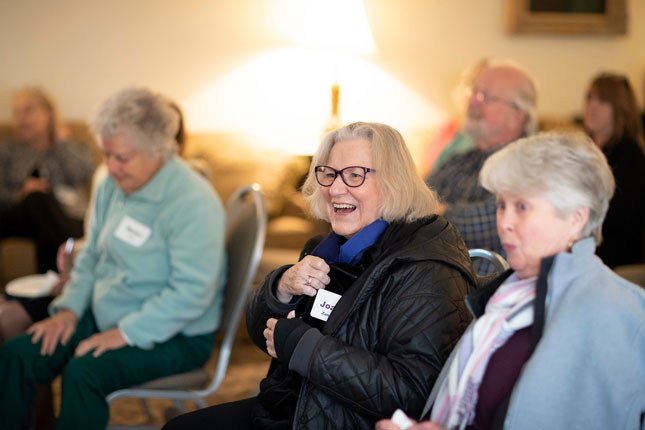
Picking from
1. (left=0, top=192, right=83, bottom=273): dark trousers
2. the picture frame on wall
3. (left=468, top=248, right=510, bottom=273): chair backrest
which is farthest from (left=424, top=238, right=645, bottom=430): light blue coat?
the picture frame on wall

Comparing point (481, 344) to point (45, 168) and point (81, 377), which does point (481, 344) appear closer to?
point (81, 377)

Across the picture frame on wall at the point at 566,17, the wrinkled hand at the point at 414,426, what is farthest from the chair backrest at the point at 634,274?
the picture frame on wall at the point at 566,17

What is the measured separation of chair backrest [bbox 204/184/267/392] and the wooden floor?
0.79 m

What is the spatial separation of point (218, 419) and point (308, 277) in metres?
0.44

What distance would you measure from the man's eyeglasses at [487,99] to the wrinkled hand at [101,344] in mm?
1674

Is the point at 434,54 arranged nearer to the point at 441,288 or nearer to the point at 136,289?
the point at 136,289

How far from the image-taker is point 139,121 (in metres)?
2.28

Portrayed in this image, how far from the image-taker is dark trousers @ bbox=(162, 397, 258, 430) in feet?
5.47

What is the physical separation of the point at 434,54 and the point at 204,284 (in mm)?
3771

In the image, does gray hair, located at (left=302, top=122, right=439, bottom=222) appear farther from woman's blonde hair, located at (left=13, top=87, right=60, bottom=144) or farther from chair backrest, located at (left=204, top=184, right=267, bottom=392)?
woman's blonde hair, located at (left=13, top=87, right=60, bottom=144)

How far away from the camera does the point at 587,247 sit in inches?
46.8

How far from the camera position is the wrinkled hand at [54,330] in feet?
7.30

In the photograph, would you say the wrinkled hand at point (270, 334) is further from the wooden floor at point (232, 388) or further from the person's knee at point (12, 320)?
the wooden floor at point (232, 388)

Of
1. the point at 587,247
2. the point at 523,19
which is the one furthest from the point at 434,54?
the point at 587,247
